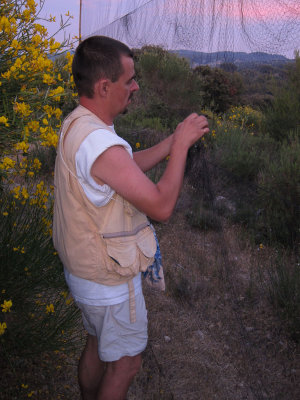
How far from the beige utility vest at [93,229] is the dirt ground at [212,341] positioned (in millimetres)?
764

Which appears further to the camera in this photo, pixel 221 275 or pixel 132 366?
pixel 221 275

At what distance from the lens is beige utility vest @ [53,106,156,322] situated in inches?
55.2

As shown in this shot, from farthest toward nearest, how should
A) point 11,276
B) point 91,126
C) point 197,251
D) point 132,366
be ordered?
1. point 197,251
2. point 11,276
3. point 132,366
4. point 91,126

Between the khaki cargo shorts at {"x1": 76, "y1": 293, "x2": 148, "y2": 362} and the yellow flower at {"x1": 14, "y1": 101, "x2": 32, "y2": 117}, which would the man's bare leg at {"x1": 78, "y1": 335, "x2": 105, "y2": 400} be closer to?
the khaki cargo shorts at {"x1": 76, "y1": 293, "x2": 148, "y2": 362}

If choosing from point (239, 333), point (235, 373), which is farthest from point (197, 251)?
point (235, 373)

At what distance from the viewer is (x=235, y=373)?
2.57 metres

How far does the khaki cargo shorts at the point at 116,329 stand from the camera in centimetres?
148

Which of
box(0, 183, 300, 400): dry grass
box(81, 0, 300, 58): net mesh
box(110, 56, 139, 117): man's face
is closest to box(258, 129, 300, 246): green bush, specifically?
box(0, 183, 300, 400): dry grass

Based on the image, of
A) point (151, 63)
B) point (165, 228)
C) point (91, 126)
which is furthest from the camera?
point (151, 63)

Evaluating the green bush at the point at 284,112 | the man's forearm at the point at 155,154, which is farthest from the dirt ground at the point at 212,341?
the green bush at the point at 284,112

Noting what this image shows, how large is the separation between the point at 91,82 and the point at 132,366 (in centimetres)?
101

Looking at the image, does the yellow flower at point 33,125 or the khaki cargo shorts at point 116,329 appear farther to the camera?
the yellow flower at point 33,125

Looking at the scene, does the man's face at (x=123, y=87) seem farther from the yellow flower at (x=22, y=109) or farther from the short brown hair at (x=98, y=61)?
the yellow flower at (x=22, y=109)

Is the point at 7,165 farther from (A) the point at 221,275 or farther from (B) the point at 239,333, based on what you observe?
(A) the point at 221,275
